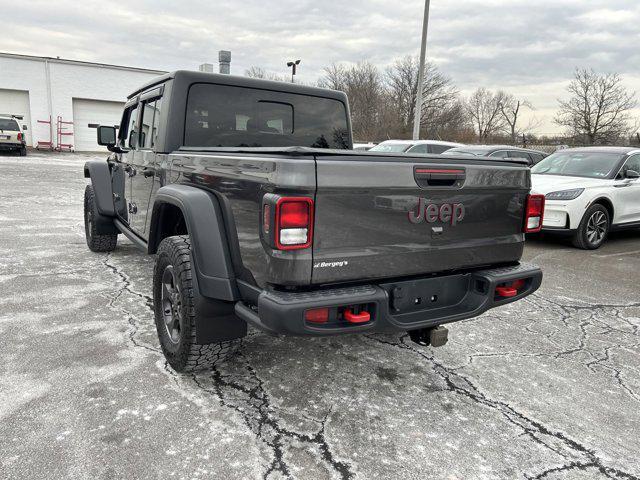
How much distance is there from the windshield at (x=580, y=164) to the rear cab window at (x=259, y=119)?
17.3 ft

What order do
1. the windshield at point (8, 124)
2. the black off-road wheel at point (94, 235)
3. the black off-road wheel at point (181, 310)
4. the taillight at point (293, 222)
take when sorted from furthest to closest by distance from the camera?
the windshield at point (8, 124) < the black off-road wheel at point (94, 235) < the black off-road wheel at point (181, 310) < the taillight at point (293, 222)

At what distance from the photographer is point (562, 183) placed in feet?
24.9

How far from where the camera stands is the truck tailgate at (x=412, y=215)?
2.38 metres

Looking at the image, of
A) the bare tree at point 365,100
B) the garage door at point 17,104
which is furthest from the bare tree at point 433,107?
the garage door at point 17,104

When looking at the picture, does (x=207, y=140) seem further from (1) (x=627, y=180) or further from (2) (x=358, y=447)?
(1) (x=627, y=180)

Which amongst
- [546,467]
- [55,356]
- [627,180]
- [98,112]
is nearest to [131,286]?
[55,356]

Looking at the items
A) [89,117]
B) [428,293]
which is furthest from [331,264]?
[89,117]

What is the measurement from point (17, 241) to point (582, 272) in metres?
7.62

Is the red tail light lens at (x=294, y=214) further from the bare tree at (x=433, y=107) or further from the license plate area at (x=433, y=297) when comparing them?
the bare tree at (x=433, y=107)

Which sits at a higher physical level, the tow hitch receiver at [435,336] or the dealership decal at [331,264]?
the dealership decal at [331,264]

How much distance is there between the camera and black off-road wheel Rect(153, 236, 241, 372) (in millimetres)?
2842

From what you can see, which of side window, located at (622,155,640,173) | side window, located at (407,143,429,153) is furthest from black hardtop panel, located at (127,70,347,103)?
side window, located at (407,143,429,153)

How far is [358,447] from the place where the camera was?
8.12 ft

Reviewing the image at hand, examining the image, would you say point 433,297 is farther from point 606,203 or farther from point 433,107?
point 433,107
